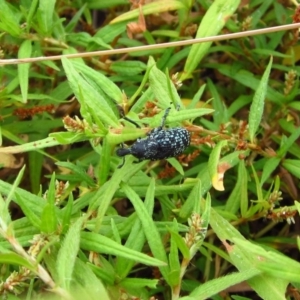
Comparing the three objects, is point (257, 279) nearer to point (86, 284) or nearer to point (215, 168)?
point (215, 168)

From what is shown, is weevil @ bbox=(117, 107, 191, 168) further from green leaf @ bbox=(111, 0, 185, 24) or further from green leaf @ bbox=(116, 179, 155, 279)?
green leaf @ bbox=(111, 0, 185, 24)

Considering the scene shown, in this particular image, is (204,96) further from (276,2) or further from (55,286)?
(55,286)

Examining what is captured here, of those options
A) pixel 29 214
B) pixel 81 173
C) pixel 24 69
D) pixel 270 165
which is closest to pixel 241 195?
Answer: pixel 270 165

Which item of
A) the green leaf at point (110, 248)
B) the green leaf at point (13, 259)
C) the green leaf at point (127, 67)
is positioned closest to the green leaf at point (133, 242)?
the green leaf at point (110, 248)

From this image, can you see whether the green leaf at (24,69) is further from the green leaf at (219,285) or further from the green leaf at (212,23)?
the green leaf at (219,285)

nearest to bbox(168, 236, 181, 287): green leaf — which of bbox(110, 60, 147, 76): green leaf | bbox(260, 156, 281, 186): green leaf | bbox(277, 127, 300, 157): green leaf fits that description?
bbox(260, 156, 281, 186): green leaf

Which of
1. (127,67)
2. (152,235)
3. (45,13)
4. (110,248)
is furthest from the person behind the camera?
(127,67)
